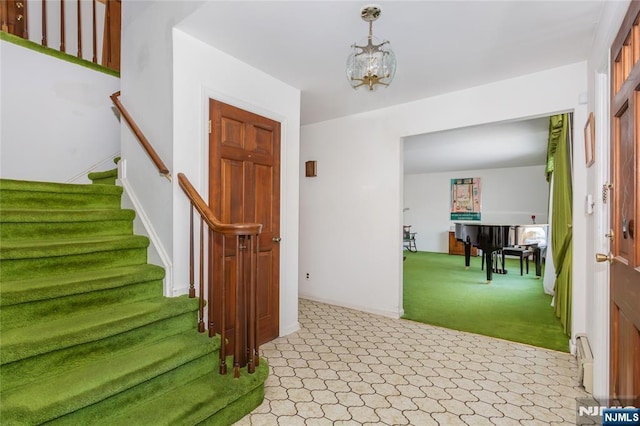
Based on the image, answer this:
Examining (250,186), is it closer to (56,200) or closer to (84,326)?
(56,200)

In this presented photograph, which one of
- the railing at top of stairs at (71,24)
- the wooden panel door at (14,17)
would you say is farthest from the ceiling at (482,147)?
the wooden panel door at (14,17)

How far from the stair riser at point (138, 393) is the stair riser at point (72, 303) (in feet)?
1.94

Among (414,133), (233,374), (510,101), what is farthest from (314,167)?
(233,374)

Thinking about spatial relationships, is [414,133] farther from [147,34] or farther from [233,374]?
[233,374]

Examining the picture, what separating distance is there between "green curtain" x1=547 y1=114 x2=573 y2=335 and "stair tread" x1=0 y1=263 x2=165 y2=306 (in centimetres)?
370

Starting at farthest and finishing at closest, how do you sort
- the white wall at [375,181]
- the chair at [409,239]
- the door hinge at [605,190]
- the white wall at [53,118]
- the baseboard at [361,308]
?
the chair at [409,239]
the baseboard at [361,308]
the white wall at [53,118]
the white wall at [375,181]
the door hinge at [605,190]

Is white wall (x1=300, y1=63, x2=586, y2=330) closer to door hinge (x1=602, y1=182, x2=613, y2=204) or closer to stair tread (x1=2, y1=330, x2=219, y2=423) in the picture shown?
door hinge (x1=602, y1=182, x2=613, y2=204)

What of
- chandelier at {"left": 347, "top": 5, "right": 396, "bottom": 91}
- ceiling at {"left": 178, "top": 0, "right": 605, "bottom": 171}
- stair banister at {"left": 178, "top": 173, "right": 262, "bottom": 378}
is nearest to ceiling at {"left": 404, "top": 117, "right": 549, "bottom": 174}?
ceiling at {"left": 178, "top": 0, "right": 605, "bottom": 171}

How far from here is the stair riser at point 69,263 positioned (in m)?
1.81

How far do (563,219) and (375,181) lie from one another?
6.96 ft

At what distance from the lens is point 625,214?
132cm

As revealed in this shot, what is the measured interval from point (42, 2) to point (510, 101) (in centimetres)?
479

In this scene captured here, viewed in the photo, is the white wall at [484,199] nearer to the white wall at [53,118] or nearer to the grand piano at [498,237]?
the grand piano at [498,237]

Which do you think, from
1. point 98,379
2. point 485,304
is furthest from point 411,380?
point 485,304
